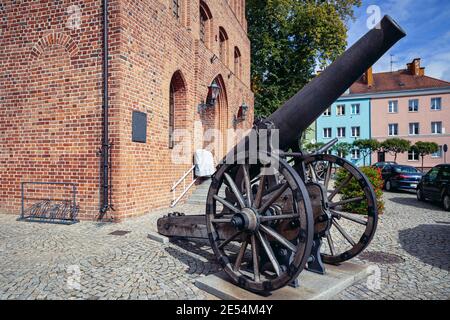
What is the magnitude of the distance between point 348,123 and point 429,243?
3646 centimetres

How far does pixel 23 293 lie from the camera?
128 inches

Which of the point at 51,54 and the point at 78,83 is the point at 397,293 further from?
the point at 51,54

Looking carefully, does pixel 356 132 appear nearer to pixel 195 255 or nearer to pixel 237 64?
pixel 237 64

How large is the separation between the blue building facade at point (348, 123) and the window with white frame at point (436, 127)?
21.1 ft

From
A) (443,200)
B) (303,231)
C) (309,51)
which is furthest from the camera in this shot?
(309,51)

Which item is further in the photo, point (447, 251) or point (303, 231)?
point (447, 251)

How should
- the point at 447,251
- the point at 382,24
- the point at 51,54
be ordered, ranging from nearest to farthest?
the point at 382,24 < the point at 447,251 < the point at 51,54

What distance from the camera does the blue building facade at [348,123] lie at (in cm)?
3869

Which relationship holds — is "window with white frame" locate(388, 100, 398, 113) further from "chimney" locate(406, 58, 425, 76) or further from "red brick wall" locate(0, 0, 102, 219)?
"red brick wall" locate(0, 0, 102, 219)

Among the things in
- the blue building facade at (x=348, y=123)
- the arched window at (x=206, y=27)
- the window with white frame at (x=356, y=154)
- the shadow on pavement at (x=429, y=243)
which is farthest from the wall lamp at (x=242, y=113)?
the blue building facade at (x=348, y=123)

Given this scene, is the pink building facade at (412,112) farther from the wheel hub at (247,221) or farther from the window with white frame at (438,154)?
the wheel hub at (247,221)

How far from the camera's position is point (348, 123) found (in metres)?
39.6
